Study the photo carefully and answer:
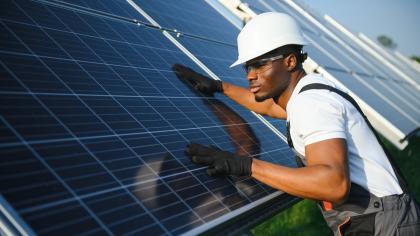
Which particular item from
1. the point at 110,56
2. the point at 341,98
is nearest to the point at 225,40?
the point at 110,56

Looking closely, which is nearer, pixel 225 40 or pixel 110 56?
pixel 110 56

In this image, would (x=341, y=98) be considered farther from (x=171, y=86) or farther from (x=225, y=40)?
(x=225, y=40)

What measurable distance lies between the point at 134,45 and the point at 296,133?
6.82 ft

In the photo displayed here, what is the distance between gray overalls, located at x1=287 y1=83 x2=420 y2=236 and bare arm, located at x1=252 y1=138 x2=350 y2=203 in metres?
0.48

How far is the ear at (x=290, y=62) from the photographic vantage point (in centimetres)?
397

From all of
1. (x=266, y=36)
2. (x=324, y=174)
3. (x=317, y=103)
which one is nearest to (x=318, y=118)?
(x=317, y=103)

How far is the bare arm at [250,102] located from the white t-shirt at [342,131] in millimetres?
1458

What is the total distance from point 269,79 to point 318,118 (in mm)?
810

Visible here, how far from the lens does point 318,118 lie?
3.27 meters

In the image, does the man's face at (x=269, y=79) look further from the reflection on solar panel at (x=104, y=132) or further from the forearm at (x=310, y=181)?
the forearm at (x=310, y=181)

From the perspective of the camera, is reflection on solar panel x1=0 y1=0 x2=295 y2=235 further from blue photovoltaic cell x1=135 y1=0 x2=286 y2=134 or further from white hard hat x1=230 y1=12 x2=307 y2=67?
blue photovoltaic cell x1=135 y1=0 x2=286 y2=134

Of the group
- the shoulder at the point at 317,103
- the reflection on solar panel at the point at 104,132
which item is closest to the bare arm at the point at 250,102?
the reflection on solar panel at the point at 104,132

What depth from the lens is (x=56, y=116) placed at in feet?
9.25

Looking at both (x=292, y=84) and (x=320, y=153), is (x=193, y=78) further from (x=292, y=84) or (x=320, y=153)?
(x=320, y=153)
